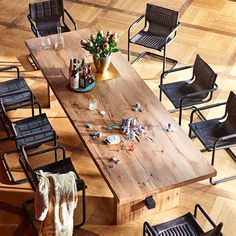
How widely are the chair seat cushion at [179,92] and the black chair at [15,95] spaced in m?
1.49

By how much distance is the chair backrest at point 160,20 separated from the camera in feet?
24.0

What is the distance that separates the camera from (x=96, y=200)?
18.7ft

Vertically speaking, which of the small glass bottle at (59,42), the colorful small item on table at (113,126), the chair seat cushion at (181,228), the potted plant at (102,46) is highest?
the potted plant at (102,46)

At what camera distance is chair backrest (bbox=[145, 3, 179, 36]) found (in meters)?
7.30

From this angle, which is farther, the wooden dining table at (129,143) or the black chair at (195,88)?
the black chair at (195,88)

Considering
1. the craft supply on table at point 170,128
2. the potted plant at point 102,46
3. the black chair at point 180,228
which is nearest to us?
the black chair at point 180,228

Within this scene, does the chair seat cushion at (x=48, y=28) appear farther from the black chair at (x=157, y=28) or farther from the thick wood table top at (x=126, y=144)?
the thick wood table top at (x=126, y=144)

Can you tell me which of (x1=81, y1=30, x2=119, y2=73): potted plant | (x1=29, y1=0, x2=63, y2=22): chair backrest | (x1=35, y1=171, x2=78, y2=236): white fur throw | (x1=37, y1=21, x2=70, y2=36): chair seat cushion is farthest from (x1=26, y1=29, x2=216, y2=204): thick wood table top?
(x1=29, y1=0, x2=63, y2=22): chair backrest

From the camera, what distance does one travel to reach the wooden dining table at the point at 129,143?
4930mm

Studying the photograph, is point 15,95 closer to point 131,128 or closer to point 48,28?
point 48,28

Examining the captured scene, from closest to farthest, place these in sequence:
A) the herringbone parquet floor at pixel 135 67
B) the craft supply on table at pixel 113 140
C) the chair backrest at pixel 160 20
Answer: the craft supply on table at pixel 113 140, the herringbone parquet floor at pixel 135 67, the chair backrest at pixel 160 20

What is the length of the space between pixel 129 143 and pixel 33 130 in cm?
117

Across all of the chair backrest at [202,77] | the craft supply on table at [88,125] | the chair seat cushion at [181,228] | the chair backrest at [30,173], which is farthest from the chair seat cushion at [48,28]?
the chair seat cushion at [181,228]

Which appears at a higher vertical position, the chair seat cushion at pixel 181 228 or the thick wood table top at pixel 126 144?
the thick wood table top at pixel 126 144
